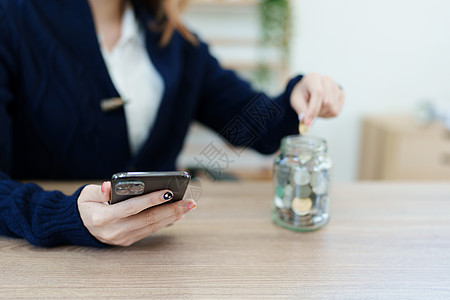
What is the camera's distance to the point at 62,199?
1.80ft

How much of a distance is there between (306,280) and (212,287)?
125mm

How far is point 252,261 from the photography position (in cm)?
51

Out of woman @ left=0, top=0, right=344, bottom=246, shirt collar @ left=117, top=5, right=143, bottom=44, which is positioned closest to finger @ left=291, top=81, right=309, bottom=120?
woman @ left=0, top=0, right=344, bottom=246

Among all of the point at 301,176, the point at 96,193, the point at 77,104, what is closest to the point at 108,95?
the point at 77,104

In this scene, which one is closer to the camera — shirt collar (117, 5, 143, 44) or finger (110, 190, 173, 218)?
finger (110, 190, 173, 218)

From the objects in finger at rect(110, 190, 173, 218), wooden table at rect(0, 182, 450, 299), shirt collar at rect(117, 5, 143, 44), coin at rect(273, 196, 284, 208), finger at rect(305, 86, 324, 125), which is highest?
shirt collar at rect(117, 5, 143, 44)

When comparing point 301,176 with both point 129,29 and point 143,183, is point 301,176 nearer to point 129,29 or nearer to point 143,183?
point 143,183

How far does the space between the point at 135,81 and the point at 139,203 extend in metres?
0.52

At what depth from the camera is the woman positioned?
0.76 metres

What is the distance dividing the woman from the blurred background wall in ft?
4.00

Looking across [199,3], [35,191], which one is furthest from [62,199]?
[199,3]

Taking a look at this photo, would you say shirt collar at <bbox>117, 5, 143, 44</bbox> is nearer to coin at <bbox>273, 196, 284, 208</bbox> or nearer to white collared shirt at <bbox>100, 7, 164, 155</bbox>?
white collared shirt at <bbox>100, 7, 164, 155</bbox>

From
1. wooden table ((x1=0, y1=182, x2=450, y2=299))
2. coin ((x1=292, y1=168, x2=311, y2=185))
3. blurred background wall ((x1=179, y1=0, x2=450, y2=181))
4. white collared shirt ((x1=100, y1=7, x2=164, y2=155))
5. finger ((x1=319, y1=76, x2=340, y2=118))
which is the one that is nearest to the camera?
wooden table ((x1=0, y1=182, x2=450, y2=299))

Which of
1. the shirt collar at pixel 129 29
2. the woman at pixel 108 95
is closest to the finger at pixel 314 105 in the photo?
the woman at pixel 108 95
